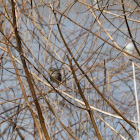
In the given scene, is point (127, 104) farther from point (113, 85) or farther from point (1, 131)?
point (1, 131)

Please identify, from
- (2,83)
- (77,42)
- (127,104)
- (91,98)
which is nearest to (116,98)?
(127,104)

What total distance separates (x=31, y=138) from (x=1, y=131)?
0.33ft

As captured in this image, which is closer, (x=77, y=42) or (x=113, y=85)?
(x=77, y=42)

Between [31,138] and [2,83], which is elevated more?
[2,83]

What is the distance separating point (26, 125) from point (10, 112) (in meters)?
0.07

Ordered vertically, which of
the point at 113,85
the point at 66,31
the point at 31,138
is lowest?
the point at 31,138

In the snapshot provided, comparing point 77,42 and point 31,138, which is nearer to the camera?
point 77,42

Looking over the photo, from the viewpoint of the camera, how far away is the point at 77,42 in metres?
0.93

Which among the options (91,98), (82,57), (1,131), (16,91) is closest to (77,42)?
(82,57)

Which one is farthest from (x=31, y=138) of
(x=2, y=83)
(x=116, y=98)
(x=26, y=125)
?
(x=116, y=98)

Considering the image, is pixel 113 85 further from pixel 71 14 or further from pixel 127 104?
pixel 71 14

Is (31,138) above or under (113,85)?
under

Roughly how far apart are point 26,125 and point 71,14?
0.38 metres

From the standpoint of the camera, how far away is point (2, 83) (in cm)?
101
